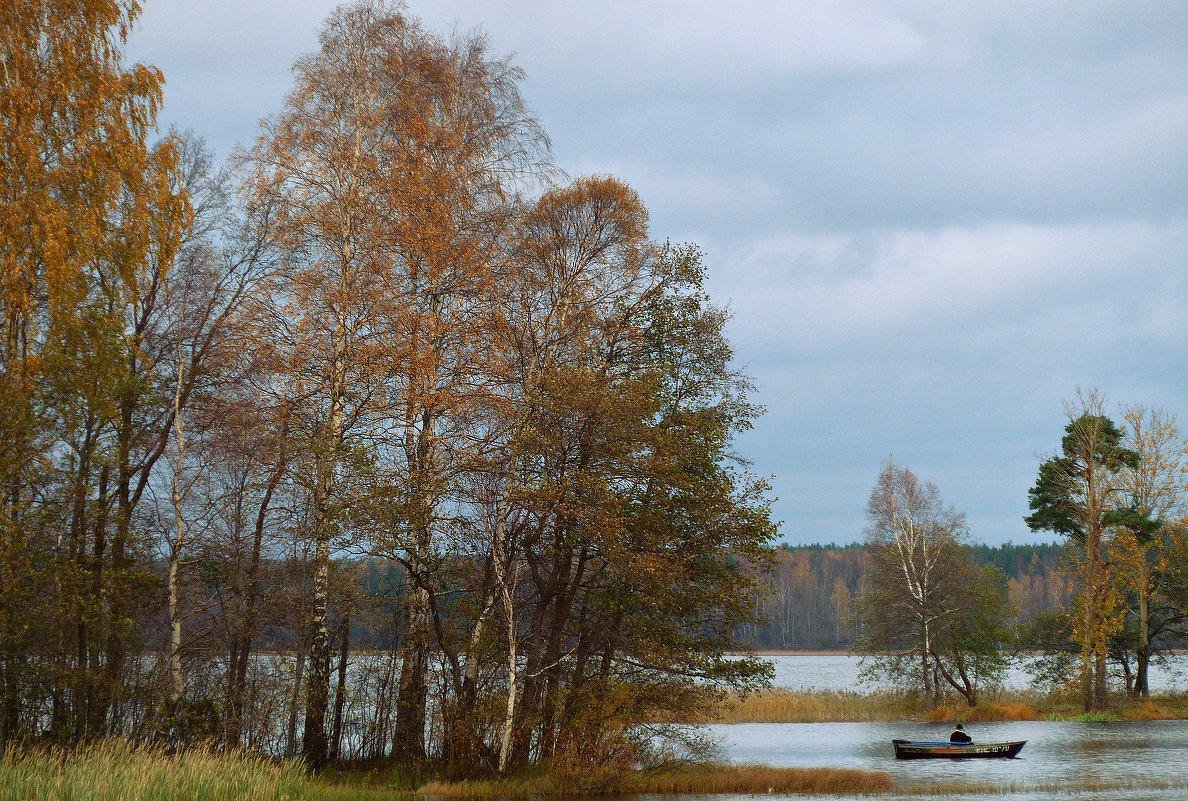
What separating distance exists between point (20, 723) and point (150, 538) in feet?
15.1

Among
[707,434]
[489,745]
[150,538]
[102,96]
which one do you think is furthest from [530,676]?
[102,96]

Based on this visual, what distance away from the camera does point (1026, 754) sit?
34.3 m

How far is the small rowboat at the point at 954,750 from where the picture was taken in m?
33.0

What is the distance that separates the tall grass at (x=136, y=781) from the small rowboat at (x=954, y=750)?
881 inches

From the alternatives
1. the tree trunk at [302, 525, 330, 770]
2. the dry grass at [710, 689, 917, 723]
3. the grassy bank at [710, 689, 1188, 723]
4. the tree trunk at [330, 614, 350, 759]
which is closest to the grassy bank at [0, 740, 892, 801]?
the tree trunk at [330, 614, 350, 759]

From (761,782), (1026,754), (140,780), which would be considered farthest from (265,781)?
(1026,754)

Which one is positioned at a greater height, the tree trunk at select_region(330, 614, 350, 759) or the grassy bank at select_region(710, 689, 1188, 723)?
the tree trunk at select_region(330, 614, 350, 759)

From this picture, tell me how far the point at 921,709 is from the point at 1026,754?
17.7 metres

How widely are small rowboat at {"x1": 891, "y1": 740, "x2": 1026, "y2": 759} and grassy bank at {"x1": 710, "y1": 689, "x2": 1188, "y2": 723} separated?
14.9m

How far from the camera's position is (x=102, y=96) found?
72.8 ft

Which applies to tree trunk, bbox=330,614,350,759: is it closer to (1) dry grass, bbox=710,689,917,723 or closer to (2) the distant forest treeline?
(1) dry grass, bbox=710,689,917,723

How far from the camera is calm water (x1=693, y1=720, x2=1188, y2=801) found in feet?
84.4

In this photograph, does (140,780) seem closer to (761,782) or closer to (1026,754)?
(761,782)

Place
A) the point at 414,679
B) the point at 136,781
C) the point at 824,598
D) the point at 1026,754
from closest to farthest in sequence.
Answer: the point at 136,781 < the point at 414,679 < the point at 1026,754 < the point at 824,598
